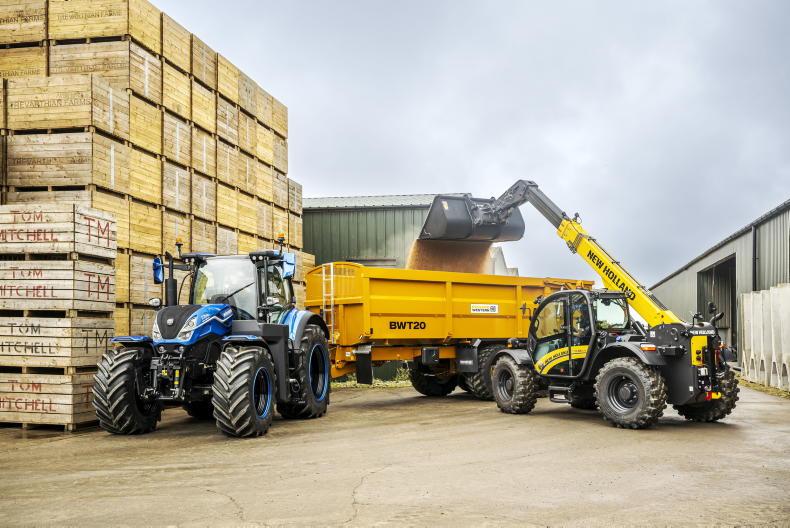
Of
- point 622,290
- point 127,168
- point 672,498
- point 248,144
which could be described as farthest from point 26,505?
point 248,144

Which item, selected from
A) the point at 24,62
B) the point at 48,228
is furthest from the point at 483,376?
the point at 24,62

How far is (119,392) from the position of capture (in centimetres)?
960

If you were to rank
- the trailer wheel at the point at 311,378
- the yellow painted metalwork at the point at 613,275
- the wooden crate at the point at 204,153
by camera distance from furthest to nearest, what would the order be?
the wooden crate at the point at 204,153 → the yellow painted metalwork at the point at 613,275 → the trailer wheel at the point at 311,378

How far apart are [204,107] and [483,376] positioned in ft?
22.4

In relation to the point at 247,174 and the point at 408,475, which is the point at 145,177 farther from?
the point at 408,475

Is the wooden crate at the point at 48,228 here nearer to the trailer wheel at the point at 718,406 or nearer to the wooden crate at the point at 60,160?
the wooden crate at the point at 60,160

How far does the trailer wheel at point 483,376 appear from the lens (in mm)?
14570

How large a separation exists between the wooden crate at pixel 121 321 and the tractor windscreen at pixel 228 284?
1.56 metres

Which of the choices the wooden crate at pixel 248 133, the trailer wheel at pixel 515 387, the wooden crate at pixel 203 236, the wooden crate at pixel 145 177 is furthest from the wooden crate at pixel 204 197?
the trailer wheel at pixel 515 387

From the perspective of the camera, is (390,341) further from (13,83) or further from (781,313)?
(781,313)

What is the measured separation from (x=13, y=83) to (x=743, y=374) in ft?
61.9

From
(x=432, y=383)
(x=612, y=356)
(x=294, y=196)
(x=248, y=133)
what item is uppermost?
(x=248, y=133)

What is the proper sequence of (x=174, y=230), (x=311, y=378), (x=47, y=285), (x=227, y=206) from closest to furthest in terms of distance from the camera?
(x=47, y=285) < (x=311, y=378) < (x=174, y=230) < (x=227, y=206)

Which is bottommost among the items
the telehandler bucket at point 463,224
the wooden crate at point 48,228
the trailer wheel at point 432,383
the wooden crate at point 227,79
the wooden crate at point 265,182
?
the trailer wheel at point 432,383
